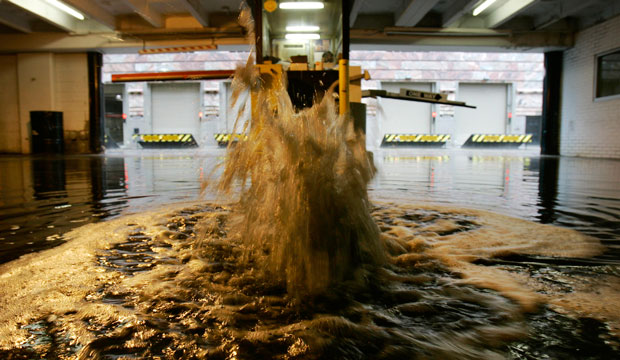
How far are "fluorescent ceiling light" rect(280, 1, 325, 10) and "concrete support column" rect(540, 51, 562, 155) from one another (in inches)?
435

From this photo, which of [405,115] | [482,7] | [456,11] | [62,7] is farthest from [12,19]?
[405,115]

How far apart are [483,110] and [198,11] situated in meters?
19.3

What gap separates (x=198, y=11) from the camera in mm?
11750

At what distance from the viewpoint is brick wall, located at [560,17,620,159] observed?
1163cm

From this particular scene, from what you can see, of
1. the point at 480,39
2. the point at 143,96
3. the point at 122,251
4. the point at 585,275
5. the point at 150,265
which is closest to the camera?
the point at 585,275

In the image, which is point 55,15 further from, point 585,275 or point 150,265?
point 585,275

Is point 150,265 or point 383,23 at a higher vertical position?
point 383,23

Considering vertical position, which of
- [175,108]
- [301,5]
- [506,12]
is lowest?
[175,108]

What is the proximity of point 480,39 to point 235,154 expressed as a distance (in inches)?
548

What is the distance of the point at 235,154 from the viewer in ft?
6.50

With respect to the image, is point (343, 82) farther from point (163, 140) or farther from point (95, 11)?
point (163, 140)

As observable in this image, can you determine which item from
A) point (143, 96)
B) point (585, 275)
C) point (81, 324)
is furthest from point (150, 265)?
point (143, 96)

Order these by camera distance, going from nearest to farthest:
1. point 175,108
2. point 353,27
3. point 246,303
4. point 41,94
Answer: point 246,303, point 353,27, point 41,94, point 175,108

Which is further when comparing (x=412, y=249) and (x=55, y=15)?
(x=55, y=15)
